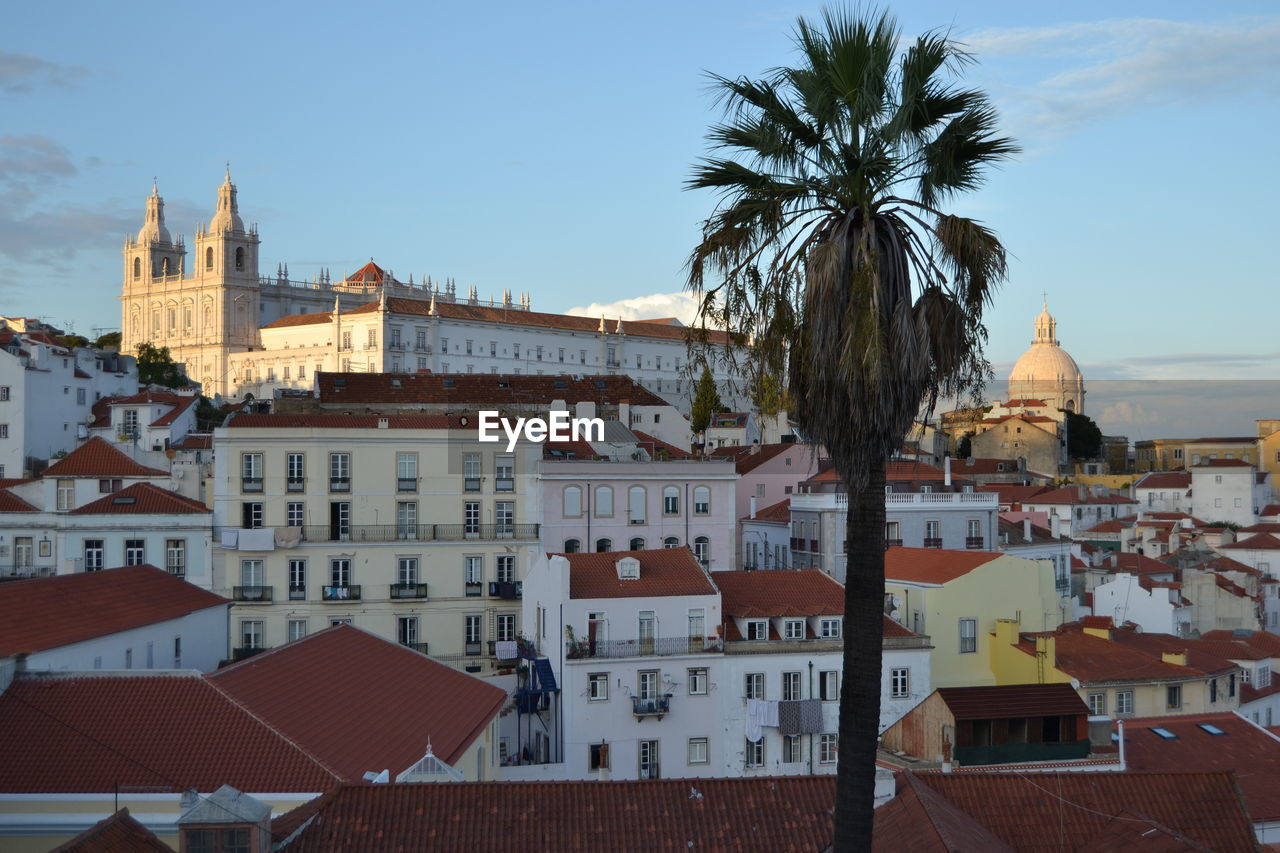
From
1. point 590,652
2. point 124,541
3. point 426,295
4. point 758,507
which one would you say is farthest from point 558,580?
point 426,295

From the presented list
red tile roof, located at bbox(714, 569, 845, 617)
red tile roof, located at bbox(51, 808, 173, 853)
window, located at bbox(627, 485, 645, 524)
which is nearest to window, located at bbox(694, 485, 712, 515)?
window, located at bbox(627, 485, 645, 524)

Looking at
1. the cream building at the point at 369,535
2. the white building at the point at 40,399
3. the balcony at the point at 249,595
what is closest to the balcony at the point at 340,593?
the cream building at the point at 369,535

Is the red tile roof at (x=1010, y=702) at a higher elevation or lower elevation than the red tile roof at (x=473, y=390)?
lower

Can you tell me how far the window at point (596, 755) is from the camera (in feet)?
119

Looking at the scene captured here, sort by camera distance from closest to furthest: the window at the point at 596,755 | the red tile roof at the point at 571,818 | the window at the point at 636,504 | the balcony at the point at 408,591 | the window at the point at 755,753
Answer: the red tile roof at the point at 571,818, the window at the point at 596,755, the window at the point at 755,753, the balcony at the point at 408,591, the window at the point at 636,504

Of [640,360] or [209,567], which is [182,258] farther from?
[209,567]

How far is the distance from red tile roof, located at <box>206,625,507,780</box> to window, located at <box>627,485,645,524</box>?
19.9m

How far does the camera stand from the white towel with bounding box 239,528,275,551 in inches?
Answer: 1777

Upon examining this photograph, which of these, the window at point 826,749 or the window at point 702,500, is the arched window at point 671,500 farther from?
the window at point 826,749

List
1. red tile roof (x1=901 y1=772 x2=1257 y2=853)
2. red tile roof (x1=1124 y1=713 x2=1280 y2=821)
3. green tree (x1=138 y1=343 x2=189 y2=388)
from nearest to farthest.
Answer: red tile roof (x1=901 y1=772 x2=1257 y2=853)
red tile roof (x1=1124 y1=713 x2=1280 y2=821)
green tree (x1=138 y1=343 x2=189 y2=388)

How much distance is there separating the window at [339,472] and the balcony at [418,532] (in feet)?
4.39

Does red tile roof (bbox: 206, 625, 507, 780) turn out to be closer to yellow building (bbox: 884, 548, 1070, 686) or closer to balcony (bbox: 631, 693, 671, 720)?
balcony (bbox: 631, 693, 671, 720)

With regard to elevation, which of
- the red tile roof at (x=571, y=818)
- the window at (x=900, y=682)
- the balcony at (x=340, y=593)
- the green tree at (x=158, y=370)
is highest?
the green tree at (x=158, y=370)

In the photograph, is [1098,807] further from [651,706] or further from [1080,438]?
[1080,438]
